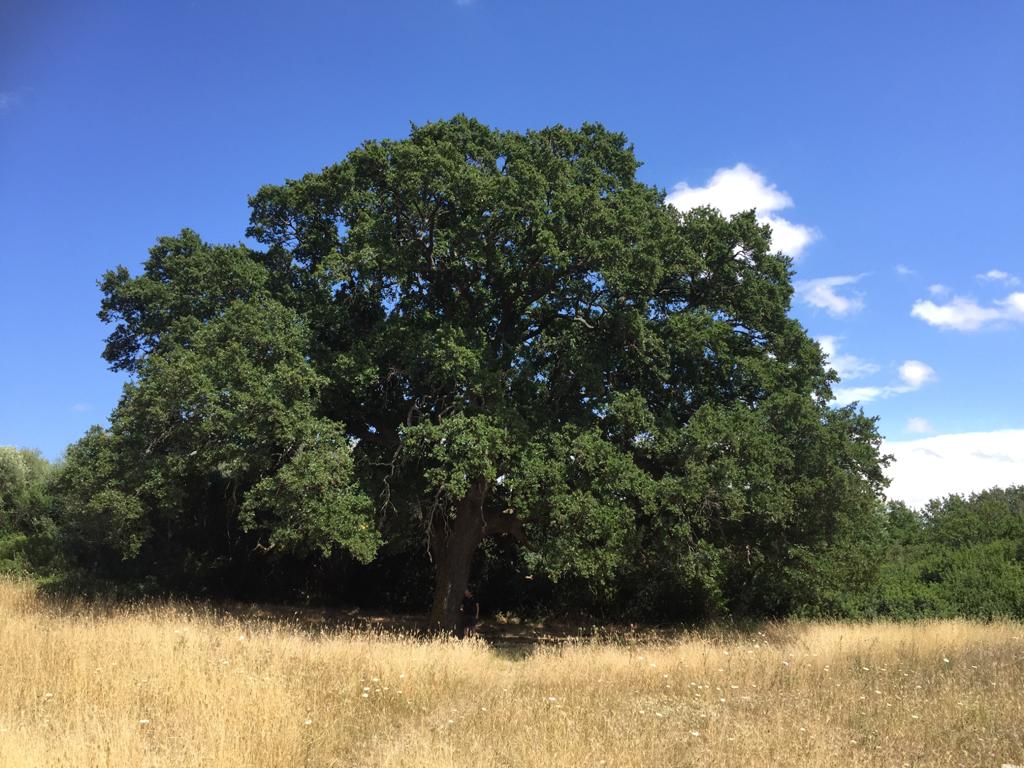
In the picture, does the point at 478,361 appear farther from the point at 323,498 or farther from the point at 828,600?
the point at 828,600

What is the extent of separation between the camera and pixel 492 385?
14.3 metres

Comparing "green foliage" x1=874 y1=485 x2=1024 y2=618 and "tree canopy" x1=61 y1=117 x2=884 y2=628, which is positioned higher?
"tree canopy" x1=61 y1=117 x2=884 y2=628

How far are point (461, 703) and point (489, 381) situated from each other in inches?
286

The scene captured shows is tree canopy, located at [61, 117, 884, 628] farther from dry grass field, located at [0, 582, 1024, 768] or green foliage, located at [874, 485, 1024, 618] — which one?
green foliage, located at [874, 485, 1024, 618]

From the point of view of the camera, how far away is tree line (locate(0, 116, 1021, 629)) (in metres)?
13.4

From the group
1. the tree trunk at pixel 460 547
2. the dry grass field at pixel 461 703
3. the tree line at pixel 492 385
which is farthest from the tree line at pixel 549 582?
the dry grass field at pixel 461 703

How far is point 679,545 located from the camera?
14094 millimetres

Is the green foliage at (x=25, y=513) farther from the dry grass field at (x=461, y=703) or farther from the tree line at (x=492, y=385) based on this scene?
the dry grass field at (x=461, y=703)

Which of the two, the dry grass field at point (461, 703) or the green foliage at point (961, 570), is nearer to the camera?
the dry grass field at point (461, 703)

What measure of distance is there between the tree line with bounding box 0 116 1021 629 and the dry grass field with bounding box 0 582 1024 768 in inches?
114

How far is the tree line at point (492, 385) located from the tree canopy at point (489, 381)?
69 millimetres

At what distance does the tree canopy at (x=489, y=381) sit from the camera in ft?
44.0

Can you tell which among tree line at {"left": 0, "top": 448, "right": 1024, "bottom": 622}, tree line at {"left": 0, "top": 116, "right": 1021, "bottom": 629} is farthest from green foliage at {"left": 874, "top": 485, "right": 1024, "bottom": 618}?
tree line at {"left": 0, "top": 116, "right": 1021, "bottom": 629}

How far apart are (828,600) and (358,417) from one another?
1496cm
